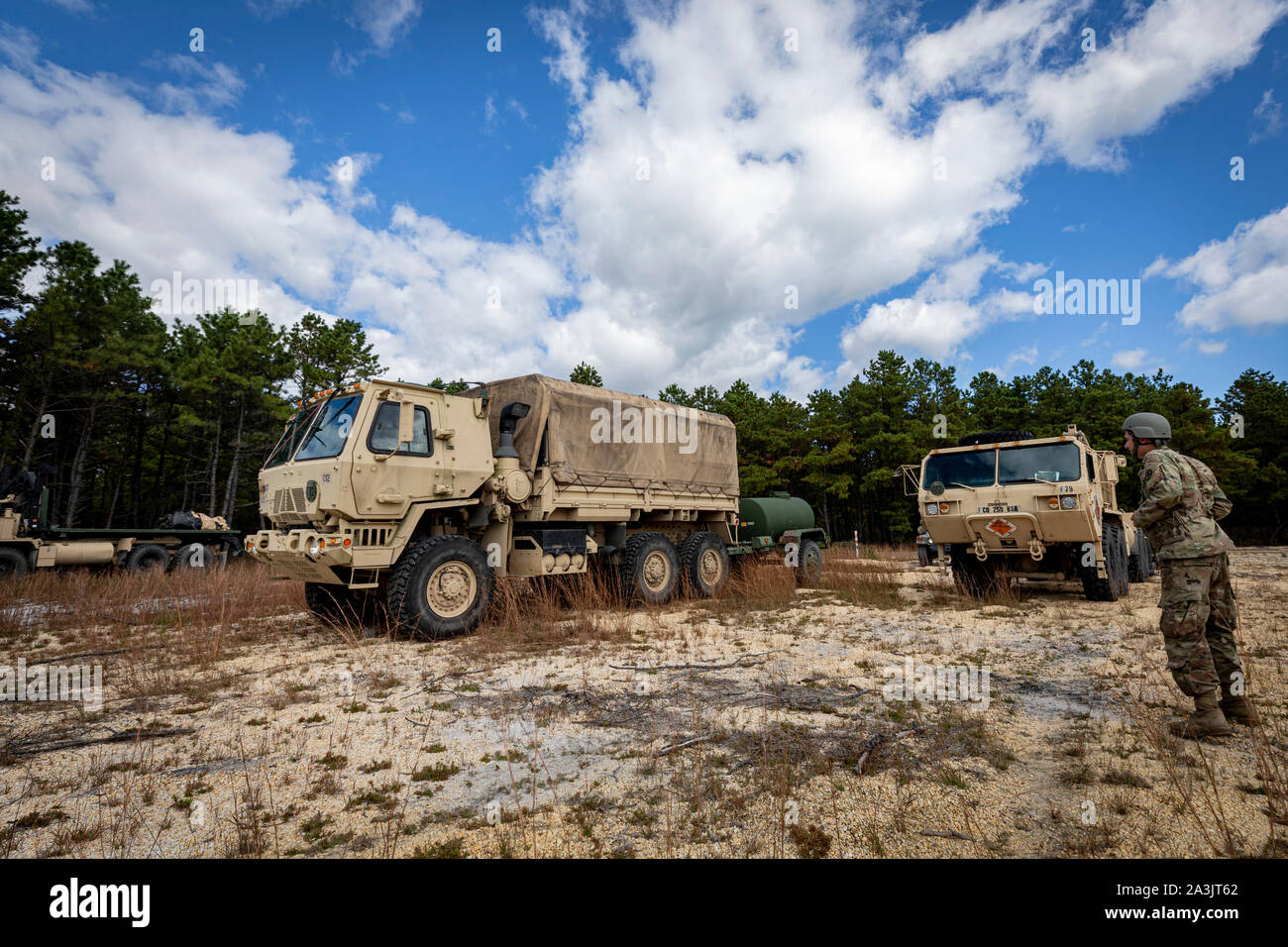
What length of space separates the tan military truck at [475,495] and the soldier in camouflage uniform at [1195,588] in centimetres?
648

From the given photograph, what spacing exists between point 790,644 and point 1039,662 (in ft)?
7.30

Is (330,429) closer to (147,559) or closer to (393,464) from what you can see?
(393,464)

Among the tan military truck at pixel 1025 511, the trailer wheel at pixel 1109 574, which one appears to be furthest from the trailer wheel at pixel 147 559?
the trailer wheel at pixel 1109 574

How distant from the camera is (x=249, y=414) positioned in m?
27.0

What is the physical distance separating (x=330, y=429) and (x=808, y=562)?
1004 cm

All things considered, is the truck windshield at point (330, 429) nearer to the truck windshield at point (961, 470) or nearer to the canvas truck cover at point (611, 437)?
the canvas truck cover at point (611, 437)

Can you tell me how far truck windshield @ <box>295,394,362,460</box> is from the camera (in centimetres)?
714

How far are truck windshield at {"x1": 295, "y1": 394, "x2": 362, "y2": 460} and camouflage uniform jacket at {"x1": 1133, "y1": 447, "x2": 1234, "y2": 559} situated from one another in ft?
23.8

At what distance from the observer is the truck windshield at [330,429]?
714 centimetres

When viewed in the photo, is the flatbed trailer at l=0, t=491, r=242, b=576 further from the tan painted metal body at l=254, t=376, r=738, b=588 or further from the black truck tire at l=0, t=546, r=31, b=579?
the tan painted metal body at l=254, t=376, r=738, b=588

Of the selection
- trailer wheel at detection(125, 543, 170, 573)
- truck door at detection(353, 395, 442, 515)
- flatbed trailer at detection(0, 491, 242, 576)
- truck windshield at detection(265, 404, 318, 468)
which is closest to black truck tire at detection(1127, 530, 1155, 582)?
truck door at detection(353, 395, 442, 515)

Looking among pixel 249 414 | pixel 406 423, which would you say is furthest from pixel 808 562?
pixel 249 414

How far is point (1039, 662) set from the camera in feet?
18.1
